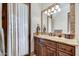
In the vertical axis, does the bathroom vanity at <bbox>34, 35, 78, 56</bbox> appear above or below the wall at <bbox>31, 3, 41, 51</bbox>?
below

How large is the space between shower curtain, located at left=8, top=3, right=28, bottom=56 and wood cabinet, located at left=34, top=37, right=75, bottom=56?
10 centimetres

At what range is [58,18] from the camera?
112 centimetres

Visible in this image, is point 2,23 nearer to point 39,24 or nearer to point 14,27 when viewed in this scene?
point 14,27

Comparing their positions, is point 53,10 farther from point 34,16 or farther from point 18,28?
point 18,28

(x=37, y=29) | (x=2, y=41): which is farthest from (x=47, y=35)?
(x=2, y=41)

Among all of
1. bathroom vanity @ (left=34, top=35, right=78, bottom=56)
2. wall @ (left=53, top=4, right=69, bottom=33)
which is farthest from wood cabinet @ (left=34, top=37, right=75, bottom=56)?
wall @ (left=53, top=4, right=69, bottom=33)

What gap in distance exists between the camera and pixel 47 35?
1120 millimetres

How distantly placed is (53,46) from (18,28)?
0.31 metres

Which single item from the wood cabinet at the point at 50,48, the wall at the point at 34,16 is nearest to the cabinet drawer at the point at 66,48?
the wood cabinet at the point at 50,48

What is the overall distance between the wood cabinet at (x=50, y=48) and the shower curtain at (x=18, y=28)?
10 centimetres

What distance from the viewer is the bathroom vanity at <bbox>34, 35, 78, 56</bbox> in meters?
1.09

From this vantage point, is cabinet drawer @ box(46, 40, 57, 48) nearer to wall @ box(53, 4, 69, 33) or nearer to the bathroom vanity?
the bathroom vanity

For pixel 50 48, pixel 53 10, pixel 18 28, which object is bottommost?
pixel 50 48

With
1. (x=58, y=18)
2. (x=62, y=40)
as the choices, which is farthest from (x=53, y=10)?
(x=62, y=40)
